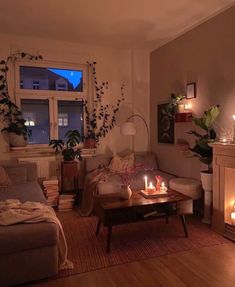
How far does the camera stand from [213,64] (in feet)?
11.7

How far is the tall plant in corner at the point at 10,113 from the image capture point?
426cm

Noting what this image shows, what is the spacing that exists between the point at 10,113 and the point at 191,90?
3103mm

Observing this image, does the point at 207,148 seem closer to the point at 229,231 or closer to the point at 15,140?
the point at 229,231

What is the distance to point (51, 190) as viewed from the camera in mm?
4172

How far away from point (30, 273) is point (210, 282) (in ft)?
5.19

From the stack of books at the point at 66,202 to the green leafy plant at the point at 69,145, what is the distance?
631 millimetres

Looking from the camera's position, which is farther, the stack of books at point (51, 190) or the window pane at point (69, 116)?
the window pane at point (69, 116)

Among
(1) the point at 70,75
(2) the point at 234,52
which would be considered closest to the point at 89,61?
(1) the point at 70,75

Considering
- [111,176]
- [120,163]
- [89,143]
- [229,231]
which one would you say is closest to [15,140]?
[89,143]

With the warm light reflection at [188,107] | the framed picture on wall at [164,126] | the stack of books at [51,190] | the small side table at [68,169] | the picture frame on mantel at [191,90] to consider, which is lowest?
the stack of books at [51,190]

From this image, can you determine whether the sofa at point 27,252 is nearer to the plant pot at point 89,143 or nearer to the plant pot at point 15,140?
the plant pot at point 15,140

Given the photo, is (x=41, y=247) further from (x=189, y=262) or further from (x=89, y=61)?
(x=89, y=61)

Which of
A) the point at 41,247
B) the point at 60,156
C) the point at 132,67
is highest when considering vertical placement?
the point at 132,67

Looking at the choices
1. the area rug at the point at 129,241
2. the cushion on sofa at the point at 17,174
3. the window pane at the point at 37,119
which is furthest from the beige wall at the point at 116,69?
the area rug at the point at 129,241
